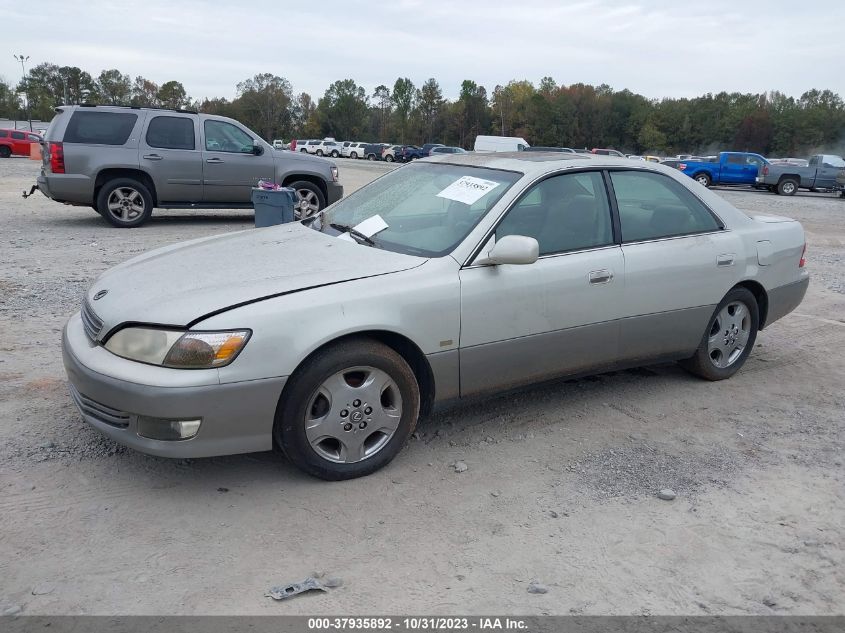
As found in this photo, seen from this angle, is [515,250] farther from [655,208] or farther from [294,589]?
[294,589]

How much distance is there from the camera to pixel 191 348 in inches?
126

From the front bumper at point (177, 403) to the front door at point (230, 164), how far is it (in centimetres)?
887

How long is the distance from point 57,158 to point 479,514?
32.6ft

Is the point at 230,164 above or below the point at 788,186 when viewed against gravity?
above

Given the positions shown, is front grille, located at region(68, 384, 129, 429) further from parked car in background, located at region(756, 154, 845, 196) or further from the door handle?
parked car in background, located at region(756, 154, 845, 196)

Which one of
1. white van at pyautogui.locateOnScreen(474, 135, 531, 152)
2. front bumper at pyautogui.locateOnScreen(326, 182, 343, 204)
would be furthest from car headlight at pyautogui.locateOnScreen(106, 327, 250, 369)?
white van at pyautogui.locateOnScreen(474, 135, 531, 152)

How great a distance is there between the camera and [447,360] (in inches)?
149

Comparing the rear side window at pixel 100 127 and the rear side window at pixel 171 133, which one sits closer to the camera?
the rear side window at pixel 100 127

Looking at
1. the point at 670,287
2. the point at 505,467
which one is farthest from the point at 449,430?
the point at 670,287

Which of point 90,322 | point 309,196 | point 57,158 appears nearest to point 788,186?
point 309,196

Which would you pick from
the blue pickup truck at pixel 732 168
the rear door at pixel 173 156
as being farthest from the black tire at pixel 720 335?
the blue pickup truck at pixel 732 168

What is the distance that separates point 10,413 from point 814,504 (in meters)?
4.27

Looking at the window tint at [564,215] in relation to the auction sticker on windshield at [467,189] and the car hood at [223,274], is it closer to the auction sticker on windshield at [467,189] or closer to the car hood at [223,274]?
the auction sticker on windshield at [467,189]

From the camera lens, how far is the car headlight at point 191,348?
3.20 meters
